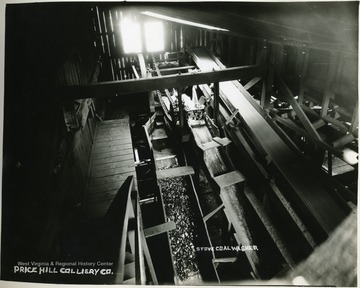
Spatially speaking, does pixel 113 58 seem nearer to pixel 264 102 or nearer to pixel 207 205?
pixel 264 102

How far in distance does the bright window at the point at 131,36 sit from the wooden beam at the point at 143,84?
4711mm

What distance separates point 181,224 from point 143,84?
2467 mm

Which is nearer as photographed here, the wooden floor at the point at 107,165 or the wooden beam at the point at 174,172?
the wooden floor at the point at 107,165

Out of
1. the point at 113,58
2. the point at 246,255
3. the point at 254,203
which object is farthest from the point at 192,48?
the point at 246,255

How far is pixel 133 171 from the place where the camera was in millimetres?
4320

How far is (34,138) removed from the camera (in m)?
2.53

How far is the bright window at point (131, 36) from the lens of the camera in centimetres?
714

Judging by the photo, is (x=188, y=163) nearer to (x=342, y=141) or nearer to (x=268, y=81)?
(x=268, y=81)

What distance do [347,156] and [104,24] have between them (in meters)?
7.03

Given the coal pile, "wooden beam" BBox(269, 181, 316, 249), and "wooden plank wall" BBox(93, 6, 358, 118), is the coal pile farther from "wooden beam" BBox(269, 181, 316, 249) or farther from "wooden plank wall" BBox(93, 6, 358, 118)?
"wooden plank wall" BBox(93, 6, 358, 118)

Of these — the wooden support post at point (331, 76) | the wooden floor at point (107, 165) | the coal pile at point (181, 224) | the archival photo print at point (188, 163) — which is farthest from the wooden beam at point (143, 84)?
the coal pile at point (181, 224)

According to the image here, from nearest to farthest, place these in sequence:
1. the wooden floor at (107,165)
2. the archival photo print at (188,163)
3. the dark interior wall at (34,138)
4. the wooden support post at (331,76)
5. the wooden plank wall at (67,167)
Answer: the archival photo print at (188,163) < the dark interior wall at (34,138) < the wooden plank wall at (67,167) < the wooden support post at (331,76) < the wooden floor at (107,165)

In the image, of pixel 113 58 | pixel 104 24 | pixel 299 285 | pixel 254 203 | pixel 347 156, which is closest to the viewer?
pixel 299 285

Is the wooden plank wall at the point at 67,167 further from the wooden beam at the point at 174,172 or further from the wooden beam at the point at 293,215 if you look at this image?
the wooden beam at the point at 293,215
